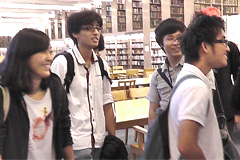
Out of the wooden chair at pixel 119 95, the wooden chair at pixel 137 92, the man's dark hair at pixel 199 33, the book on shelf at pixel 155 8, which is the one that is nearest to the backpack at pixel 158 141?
the man's dark hair at pixel 199 33

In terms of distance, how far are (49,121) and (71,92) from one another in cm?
51

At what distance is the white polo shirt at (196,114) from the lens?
1.44 metres

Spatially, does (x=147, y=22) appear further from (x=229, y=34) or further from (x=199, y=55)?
(x=199, y=55)

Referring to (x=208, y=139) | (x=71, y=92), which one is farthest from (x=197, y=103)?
(x=71, y=92)

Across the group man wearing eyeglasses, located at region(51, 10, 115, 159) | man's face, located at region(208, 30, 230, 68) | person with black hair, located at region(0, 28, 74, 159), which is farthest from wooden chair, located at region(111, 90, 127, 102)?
man's face, located at region(208, 30, 230, 68)

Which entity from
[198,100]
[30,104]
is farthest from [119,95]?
[198,100]

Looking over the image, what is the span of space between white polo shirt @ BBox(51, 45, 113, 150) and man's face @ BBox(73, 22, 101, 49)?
0.26 ft

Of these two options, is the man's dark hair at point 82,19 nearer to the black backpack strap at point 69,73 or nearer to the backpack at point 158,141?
the black backpack strap at point 69,73

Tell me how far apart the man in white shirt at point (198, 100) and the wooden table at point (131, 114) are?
1916 millimetres

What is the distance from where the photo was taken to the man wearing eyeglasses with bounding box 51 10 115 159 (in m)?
2.23

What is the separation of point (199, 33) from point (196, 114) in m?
0.39

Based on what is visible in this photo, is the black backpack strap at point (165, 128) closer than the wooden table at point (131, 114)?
Yes

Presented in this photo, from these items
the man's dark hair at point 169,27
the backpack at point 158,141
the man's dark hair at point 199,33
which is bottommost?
the backpack at point 158,141

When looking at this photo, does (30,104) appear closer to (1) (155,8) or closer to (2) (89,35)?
(2) (89,35)
